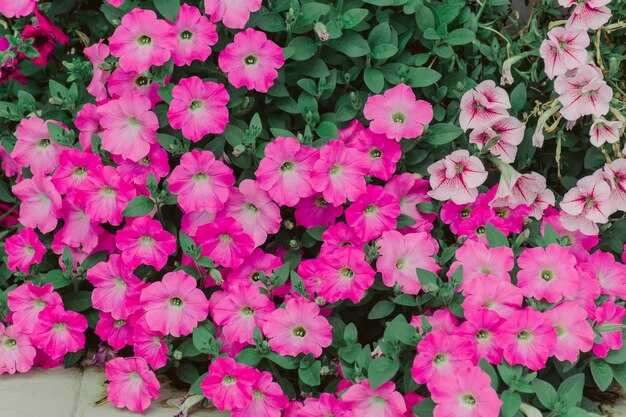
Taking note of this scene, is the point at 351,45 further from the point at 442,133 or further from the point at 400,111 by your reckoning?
the point at 442,133

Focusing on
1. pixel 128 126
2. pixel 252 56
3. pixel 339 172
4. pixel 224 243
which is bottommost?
pixel 224 243

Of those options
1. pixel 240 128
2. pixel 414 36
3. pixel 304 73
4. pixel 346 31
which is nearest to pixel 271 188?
pixel 240 128

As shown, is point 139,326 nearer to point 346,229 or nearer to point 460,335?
point 346,229

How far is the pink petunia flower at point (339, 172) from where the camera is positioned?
174cm

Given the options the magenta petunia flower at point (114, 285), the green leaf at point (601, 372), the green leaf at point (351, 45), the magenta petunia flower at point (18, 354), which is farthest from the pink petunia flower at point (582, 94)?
the magenta petunia flower at point (18, 354)

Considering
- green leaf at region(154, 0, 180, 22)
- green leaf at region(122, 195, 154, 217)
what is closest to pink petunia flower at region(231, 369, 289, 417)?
green leaf at region(122, 195, 154, 217)

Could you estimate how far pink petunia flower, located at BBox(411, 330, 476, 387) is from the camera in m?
1.53

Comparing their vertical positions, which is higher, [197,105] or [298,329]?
[197,105]

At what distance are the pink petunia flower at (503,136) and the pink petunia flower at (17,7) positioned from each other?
43.6 inches

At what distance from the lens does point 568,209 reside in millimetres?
1847

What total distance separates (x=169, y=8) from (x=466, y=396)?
1052 mm

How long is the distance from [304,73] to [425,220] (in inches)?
17.8

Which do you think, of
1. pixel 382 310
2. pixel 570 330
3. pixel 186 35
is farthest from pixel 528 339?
pixel 186 35

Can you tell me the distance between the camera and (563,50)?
1.84 m
